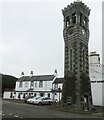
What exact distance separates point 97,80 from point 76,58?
1459 cm

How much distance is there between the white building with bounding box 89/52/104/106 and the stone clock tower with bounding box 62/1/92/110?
34.0 feet

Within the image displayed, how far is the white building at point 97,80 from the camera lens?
150 feet

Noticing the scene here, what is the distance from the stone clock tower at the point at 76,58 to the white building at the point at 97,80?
10.4 meters

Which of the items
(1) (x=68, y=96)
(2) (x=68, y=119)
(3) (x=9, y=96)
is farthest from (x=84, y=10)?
(3) (x=9, y=96)

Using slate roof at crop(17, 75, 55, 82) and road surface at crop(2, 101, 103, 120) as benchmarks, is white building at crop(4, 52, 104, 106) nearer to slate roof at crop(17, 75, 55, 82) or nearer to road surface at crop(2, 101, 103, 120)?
slate roof at crop(17, 75, 55, 82)

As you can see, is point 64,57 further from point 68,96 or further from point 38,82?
point 38,82

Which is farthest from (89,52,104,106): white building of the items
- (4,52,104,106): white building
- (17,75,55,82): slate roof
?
(17,75,55,82): slate roof

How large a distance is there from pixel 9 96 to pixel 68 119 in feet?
161

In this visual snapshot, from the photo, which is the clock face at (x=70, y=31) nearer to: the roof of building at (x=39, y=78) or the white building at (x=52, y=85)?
the white building at (x=52, y=85)

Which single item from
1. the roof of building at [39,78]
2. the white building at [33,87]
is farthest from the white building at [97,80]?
the roof of building at [39,78]

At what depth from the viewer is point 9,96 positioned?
6750 centimetres

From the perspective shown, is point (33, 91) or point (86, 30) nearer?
point (86, 30)

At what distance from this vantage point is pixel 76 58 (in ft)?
113

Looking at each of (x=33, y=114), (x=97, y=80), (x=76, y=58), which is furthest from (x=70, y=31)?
(x=33, y=114)
